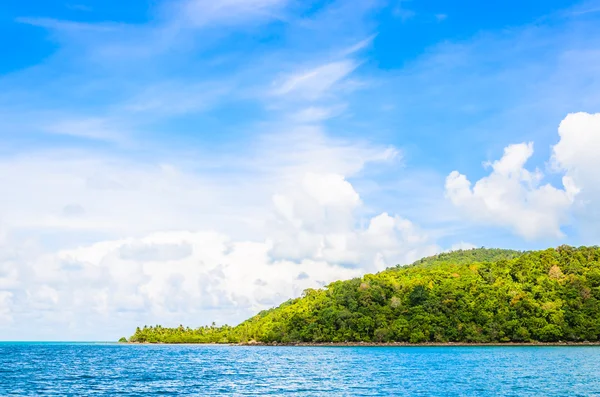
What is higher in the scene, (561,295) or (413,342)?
(561,295)

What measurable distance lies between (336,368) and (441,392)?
35680 mm

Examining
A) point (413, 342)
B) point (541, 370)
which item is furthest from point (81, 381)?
point (413, 342)

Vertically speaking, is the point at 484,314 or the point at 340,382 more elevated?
the point at 484,314

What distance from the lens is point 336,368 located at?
91.1 metres

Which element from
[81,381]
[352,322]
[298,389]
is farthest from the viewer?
[352,322]

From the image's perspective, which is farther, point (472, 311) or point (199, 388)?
point (472, 311)

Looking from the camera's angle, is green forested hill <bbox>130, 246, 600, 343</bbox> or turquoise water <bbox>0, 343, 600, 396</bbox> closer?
turquoise water <bbox>0, 343, 600, 396</bbox>

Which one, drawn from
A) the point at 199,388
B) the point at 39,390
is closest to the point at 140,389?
the point at 199,388

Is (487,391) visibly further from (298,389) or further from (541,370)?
(541,370)

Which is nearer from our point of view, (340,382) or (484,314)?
(340,382)

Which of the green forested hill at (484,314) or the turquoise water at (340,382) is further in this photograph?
the green forested hill at (484,314)

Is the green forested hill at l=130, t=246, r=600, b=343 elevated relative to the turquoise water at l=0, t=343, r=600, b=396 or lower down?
elevated

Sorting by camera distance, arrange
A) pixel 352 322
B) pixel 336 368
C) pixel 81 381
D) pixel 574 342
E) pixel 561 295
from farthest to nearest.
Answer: pixel 352 322 < pixel 561 295 < pixel 574 342 < pixel 336 368 < pixel 81 381

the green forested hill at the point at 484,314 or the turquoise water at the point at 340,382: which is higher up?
the green forested hill at the point at 484,314
